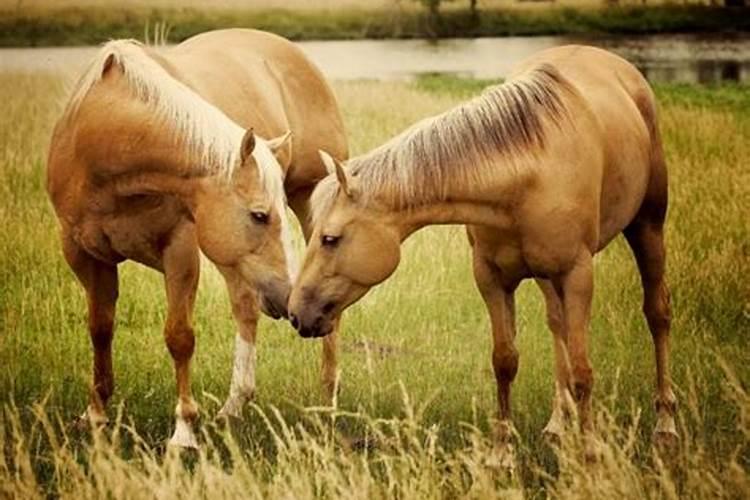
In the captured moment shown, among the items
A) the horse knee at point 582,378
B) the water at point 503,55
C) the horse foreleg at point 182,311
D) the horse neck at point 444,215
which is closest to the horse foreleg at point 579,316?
the horse knee at point 582,378

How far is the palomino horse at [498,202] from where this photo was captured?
3.36 meters

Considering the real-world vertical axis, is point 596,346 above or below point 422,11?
below

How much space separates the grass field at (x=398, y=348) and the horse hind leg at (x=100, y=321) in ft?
0.26

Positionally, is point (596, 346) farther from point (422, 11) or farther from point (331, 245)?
point (422, 11)

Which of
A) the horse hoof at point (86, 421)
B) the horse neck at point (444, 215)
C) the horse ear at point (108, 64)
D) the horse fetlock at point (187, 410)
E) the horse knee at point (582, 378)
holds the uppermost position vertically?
the horse ear at point (108, 64)

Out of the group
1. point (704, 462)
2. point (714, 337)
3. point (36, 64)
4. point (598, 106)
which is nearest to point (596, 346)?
point (714, 337)

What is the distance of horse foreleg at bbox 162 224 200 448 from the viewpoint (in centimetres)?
379

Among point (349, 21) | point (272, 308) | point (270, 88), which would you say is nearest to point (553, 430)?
point (272, 308)

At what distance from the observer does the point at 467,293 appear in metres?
5.14

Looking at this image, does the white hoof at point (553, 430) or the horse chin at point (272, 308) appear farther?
the white hoof at point (553, 430)

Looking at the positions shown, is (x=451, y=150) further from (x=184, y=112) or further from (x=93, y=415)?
(x=93, y=415)

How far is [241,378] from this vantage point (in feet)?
13.7

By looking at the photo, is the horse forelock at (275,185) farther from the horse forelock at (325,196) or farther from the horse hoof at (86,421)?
the horse hoof at (86,421)

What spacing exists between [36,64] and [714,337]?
2389 millimetres
